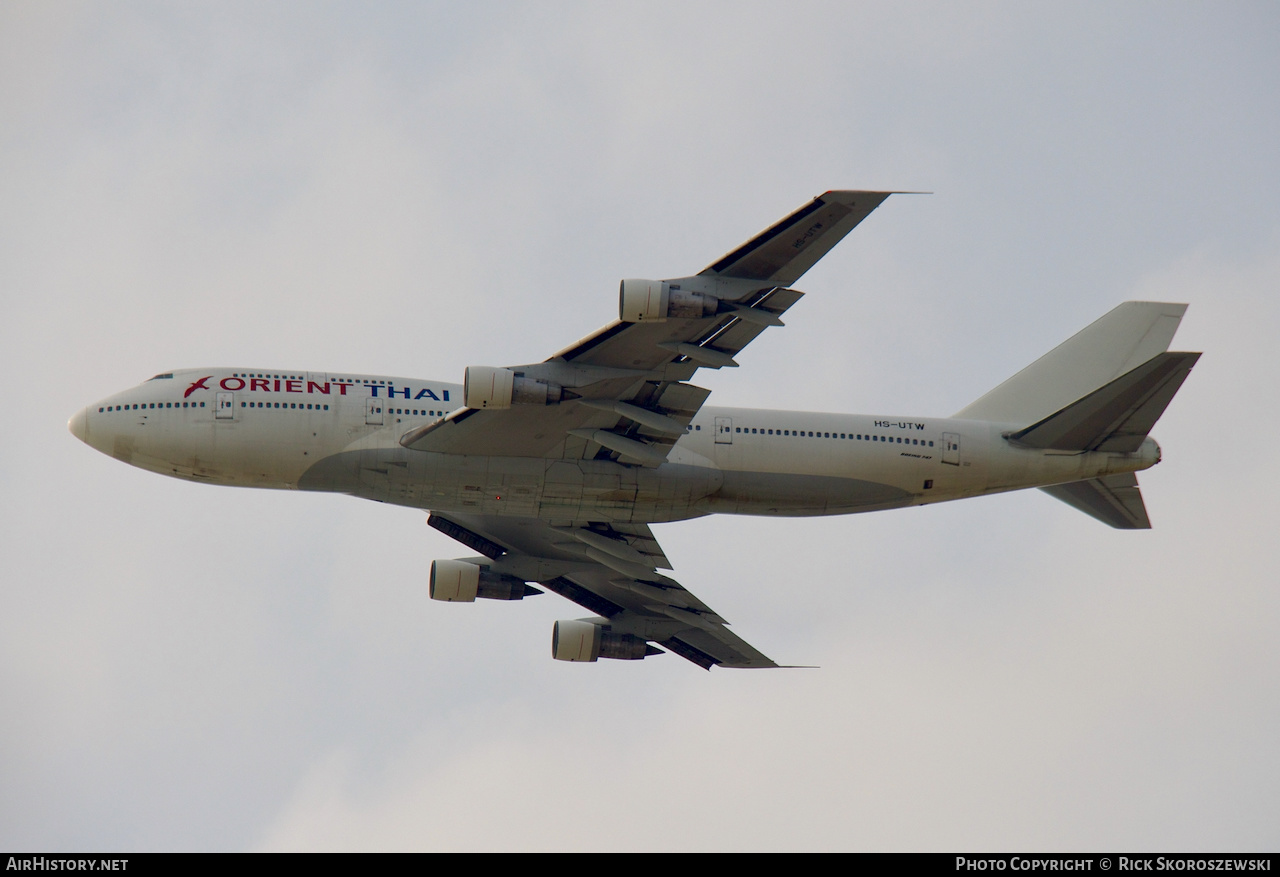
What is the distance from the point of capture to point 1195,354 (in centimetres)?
3803

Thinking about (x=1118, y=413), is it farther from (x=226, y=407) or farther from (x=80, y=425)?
(x=80, y=425)

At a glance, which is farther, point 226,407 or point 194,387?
point 194,387

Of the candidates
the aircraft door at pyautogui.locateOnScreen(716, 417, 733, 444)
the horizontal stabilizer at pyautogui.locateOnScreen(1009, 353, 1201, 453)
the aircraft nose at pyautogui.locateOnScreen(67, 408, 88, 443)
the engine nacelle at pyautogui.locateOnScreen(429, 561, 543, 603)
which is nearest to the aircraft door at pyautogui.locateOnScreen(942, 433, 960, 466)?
the horizontal stabilizer at pyautogui.locateOnScreen(1009, 353, 1201, 453)

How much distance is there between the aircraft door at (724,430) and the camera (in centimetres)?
4025

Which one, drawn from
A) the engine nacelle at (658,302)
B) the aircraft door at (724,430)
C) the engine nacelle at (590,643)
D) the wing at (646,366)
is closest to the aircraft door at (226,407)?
the wing at (646,366)

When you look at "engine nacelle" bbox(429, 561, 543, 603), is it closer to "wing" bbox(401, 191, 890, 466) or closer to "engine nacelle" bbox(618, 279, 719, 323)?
"wing" bbox(401, 191, 890, 466)

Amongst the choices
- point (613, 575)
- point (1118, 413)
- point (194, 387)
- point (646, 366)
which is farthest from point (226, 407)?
point (1118, 413)

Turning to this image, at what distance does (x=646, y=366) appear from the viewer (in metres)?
36.9

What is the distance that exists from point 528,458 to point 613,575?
979 cm

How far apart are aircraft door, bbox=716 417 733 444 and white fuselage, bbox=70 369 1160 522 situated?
0.04 metres

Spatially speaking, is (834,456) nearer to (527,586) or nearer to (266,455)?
(527,586)
